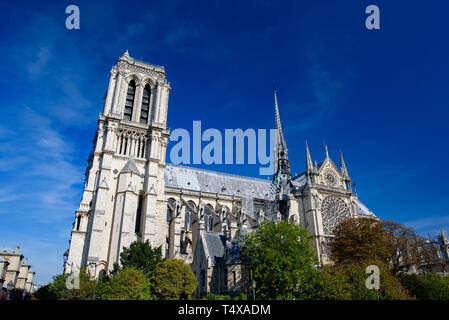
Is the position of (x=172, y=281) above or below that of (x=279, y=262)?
below

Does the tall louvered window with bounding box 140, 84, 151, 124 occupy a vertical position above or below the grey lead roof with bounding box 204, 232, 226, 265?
above

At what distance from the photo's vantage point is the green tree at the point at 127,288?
66.5ft

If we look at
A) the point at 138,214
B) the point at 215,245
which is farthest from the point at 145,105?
the point at 215,245

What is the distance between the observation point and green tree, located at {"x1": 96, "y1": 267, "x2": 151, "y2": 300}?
20281 millimetres

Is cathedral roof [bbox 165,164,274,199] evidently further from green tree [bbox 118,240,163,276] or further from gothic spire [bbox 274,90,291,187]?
green tree [bbox 118,240,163,276]

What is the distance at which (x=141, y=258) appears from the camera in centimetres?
2527

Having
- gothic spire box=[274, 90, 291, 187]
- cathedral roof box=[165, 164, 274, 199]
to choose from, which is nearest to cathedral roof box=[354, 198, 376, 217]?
gothic spire box=[274, 90, 291, 187]

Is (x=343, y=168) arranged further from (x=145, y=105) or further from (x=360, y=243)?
(x=145, y=105)

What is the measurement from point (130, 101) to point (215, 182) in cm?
1946

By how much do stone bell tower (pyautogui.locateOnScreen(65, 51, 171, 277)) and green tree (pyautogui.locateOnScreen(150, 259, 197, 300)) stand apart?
8.50 metres

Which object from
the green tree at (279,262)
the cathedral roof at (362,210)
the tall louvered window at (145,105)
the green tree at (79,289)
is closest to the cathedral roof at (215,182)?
the tall louvered window at (145,105)

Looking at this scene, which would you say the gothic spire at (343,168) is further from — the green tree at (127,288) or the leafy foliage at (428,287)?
the green tree at (127,288)
